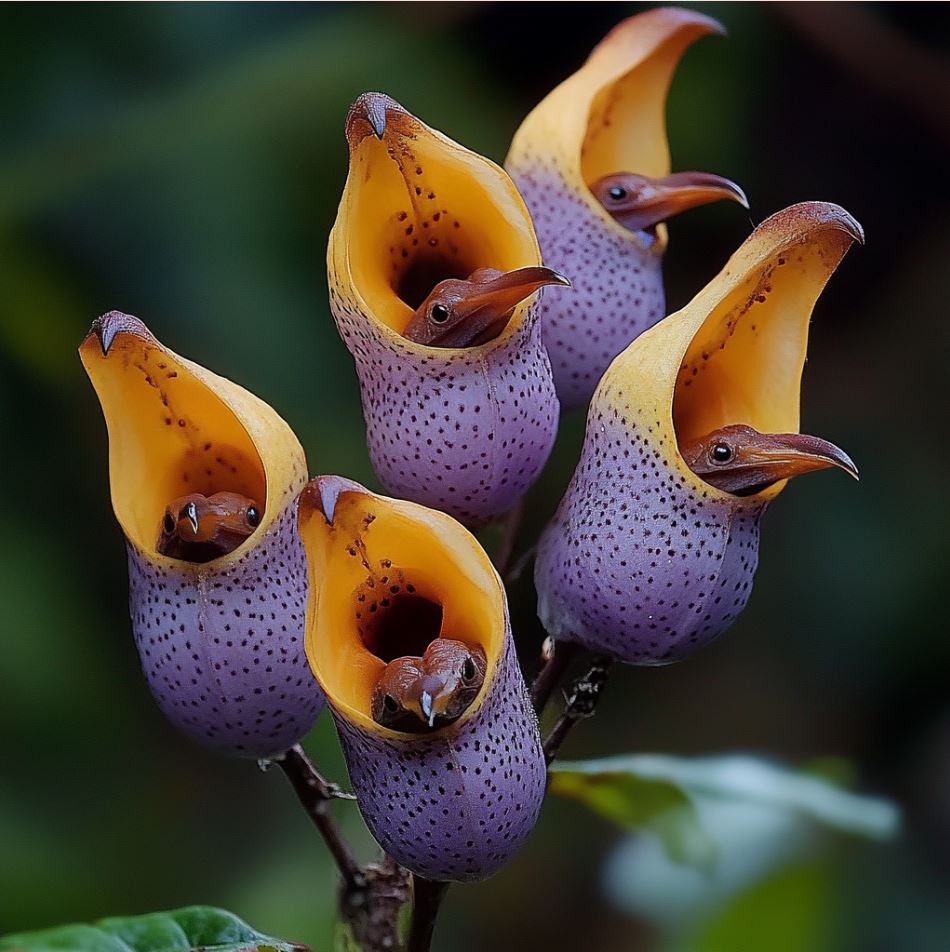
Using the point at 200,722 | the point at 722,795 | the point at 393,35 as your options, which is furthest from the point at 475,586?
the point at 393,35

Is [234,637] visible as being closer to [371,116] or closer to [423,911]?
[423,911]

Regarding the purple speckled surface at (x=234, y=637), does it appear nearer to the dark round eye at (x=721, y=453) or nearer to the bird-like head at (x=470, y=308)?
the bird-like head at (x=470, y=308)

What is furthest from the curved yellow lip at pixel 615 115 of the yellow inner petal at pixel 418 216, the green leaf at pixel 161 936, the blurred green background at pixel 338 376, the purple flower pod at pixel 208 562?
the blurred green background at pixel 338 376

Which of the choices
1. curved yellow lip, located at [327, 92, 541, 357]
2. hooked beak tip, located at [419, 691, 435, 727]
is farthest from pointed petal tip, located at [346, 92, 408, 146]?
hooked beak tip, located at [419, 691, 435, 727]

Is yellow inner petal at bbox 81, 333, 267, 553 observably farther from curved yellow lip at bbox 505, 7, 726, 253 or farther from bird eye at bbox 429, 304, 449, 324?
curved yellow lip at bbox 505, 7, 726, 253

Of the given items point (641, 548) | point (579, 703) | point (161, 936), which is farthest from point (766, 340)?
point (161, 936)

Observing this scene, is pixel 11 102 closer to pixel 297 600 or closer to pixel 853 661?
pixel 297 600
